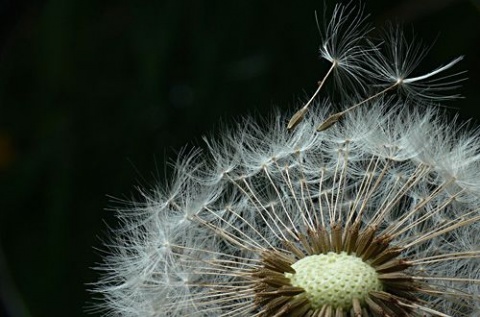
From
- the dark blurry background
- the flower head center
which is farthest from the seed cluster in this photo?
the dark blurry background

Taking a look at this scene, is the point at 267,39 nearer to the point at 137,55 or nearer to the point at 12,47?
the point at 137,55

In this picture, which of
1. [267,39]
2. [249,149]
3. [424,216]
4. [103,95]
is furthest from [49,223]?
[424,216]

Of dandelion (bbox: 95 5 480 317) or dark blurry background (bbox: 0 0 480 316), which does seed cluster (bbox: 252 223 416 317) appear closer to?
dandelion (bbox: 95 5 480 317)

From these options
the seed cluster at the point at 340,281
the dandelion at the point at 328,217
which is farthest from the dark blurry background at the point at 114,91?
the seed cluster at the point at 340,281

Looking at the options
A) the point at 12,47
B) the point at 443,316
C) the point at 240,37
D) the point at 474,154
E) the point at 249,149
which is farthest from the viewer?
the point at 12,47

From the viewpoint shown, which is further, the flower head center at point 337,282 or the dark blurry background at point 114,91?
the dark blurry background at point 114,91

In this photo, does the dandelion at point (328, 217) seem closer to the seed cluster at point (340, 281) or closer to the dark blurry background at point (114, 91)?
the seed cluster at point (340, 281)
